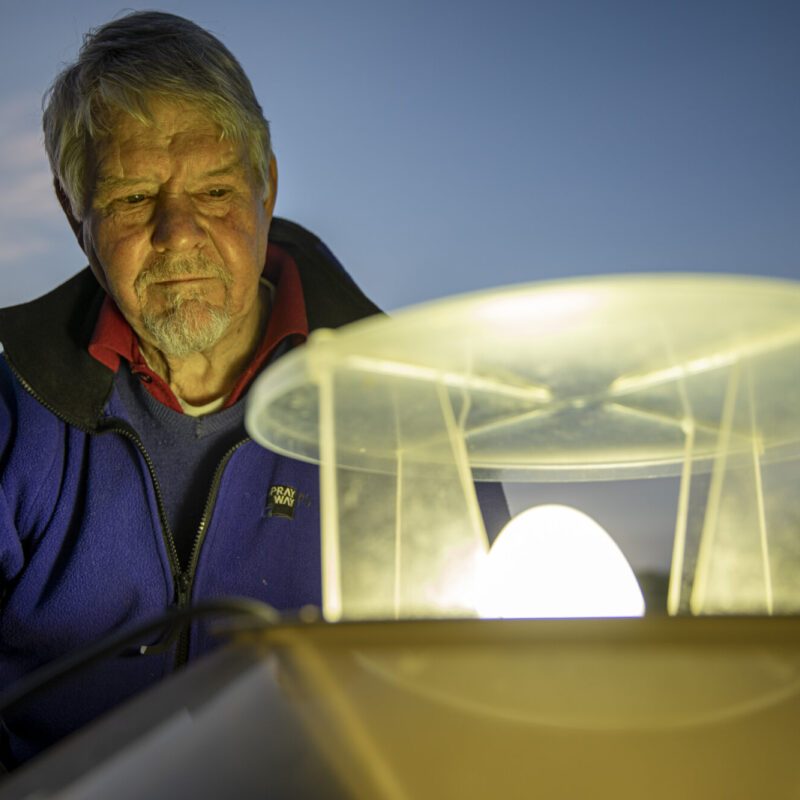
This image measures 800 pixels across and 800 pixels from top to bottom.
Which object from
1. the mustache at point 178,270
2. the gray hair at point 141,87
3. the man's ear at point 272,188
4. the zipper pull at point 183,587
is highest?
the gray hair at point 141,87

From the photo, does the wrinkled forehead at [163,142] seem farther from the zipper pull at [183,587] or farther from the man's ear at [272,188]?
the zipper pull at [183,587]

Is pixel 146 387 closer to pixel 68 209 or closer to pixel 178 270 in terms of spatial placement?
pixel 178 270

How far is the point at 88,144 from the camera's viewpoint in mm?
1319

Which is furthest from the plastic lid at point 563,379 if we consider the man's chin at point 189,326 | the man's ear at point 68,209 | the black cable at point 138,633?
the man's ear at point 68,209

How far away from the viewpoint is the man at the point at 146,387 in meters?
1.19

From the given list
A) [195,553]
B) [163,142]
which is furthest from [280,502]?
[163,142]

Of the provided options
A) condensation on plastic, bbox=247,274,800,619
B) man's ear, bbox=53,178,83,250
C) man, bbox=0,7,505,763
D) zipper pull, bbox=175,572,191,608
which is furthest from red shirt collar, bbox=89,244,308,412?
condensation on plastic, bbox=247,274,800,619

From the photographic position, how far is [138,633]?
0.45 m

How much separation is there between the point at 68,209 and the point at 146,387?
0.32 m

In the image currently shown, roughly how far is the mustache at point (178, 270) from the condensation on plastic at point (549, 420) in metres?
0.64

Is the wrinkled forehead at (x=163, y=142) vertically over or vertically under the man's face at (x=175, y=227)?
over

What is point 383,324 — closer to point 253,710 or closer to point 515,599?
point 253,710

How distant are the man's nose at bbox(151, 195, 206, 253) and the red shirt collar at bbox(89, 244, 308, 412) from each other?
14cm

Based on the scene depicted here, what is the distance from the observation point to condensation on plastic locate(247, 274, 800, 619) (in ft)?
1.50
